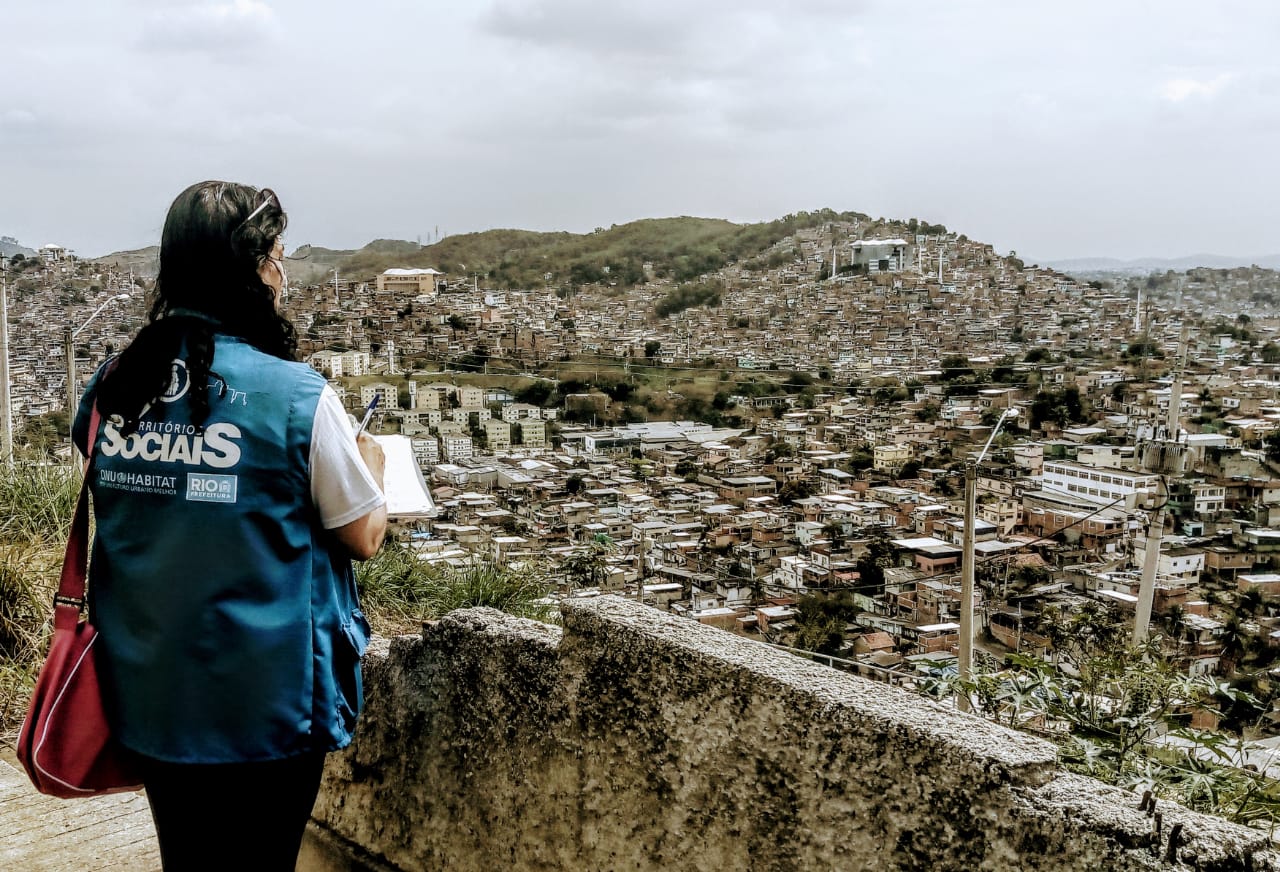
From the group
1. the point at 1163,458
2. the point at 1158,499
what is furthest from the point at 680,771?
the point at 1158,499

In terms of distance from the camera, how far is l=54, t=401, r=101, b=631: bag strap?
1.50 metres

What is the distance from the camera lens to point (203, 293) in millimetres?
1530

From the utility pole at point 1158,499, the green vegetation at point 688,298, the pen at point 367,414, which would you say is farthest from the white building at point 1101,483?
the green vegetation at point 688,298

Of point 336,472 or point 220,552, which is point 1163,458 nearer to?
point 336,472

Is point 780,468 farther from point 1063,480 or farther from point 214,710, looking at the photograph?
point 214,710

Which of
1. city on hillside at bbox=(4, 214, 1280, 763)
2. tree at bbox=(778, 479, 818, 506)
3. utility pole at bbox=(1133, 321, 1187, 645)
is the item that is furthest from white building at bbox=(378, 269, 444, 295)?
utility pole at bbox=(1133, 321, 1187, 645)

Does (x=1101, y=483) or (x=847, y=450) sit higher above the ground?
(x=1101, y=483)

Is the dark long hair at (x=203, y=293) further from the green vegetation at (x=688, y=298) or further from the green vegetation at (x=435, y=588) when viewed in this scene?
the green vegetation at (x=688, y=298)

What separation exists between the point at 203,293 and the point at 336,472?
0.35 m

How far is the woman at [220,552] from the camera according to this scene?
4.62 feet

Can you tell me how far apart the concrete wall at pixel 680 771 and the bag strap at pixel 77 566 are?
76cm

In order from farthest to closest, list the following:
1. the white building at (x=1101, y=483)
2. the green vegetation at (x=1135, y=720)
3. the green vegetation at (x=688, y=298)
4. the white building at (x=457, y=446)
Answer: the green vegetation at (x=688, y=298) < the white building at (x=457, y=446) < the white building at (x=1101, y=483) < the green vegetation at (x=1135, y=720)

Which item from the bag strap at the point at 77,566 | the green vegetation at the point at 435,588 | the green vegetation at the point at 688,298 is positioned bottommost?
the green vegetation at the point at 435,588

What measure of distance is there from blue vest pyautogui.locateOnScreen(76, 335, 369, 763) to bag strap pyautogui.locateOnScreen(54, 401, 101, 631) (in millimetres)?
56
